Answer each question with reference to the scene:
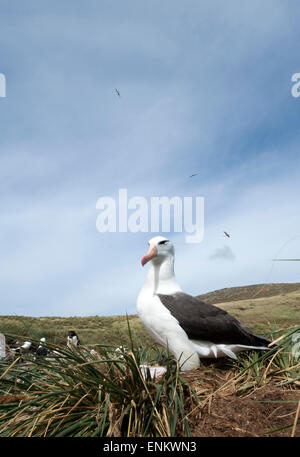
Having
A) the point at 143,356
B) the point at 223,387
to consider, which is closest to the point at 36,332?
the point at 143,356

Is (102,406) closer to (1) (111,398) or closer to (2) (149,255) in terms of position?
(1) (111,398)

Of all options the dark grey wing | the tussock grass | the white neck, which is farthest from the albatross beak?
the tussock grass

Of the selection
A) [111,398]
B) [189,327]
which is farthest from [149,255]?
[111,398]

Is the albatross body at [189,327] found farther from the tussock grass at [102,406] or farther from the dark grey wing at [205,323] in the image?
the tussock grass at [102,406]

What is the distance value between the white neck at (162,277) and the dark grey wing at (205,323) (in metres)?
0.17

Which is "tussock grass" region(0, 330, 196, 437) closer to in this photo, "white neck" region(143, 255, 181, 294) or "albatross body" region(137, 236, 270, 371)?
"albatross body" region(137, 236, 270, 371)

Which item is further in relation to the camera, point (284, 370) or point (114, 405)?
point (284, 370)

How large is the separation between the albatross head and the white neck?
4 centimetres

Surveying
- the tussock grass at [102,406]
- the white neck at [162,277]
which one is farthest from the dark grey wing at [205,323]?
the tussock grass at [102,406]
